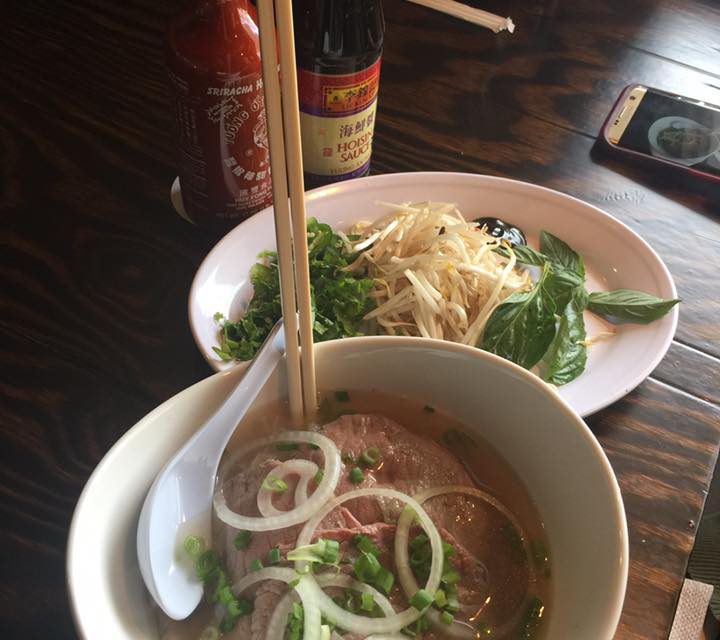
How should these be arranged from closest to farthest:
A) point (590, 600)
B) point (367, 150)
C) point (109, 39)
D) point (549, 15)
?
1. point (590, 600)
2. point (367, 150)
3. point (109, 39)
4. point (549, 15)

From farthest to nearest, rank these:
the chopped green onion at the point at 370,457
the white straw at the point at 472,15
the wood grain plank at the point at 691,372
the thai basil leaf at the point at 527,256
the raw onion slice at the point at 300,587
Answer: the white straw at the point at 472,15 < the thai basil leaf at the point at 527,256 < the wood grain plank at the point at 691,372 < the chopped green onion at the point at 370,457 < the raw onion slice at the point at 300,587

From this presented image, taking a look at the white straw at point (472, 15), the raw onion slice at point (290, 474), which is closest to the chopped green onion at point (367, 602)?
the raw onion slice at point (290, 474)

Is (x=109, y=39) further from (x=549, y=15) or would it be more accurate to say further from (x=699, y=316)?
(x=699, y=316)

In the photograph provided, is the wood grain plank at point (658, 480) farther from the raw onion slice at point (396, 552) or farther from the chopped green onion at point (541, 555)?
the raw onion slice at point (396, 552)

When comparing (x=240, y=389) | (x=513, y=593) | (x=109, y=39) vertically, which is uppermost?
(x=240, y=389)

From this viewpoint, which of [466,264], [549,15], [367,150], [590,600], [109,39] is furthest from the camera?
[549,15]

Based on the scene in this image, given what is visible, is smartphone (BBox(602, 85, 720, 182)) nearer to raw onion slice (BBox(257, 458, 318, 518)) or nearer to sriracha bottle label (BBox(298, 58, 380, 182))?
sriracha bottle label (BBox(298, 58, 380, 182))

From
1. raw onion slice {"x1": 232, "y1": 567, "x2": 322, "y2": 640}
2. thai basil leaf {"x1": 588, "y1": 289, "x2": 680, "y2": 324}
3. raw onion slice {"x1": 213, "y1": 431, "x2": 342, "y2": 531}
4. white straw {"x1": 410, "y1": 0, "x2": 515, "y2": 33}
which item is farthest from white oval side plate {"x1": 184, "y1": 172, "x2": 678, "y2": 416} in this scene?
white straw {"x1": 410, "y1": 0, "x2": 515, "y2": 33}

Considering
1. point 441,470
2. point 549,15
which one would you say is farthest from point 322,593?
point 549,15
